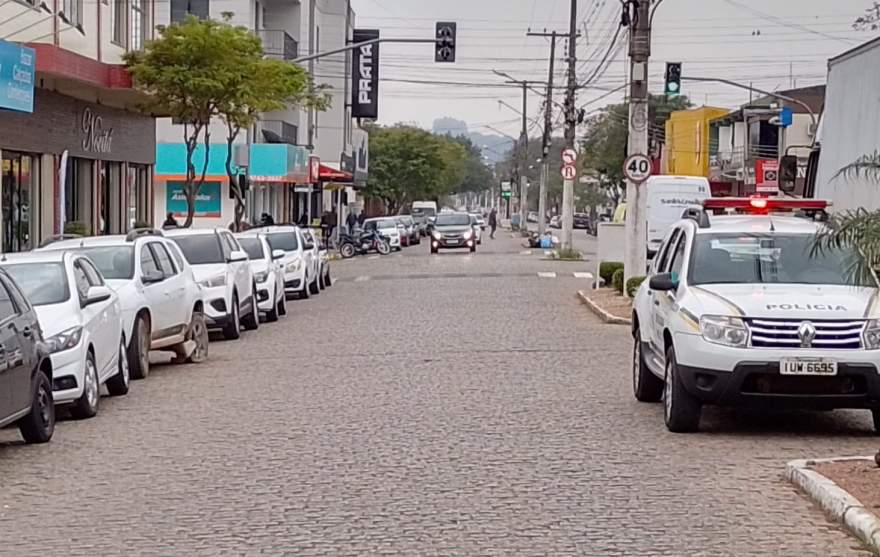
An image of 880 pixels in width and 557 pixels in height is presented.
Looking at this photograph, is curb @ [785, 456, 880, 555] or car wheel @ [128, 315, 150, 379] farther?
car wheel @ [128, 315, 150, 379]

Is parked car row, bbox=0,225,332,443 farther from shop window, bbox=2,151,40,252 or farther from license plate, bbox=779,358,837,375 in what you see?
license plate, bbox=779,358,837,375

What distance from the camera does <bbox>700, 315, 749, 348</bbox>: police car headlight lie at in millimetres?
11180

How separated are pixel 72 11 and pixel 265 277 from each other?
31.2 feet

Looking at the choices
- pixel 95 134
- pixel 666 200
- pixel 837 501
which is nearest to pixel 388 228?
pixel 95 134

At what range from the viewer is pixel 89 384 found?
1334 cm

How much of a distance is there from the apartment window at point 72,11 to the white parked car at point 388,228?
27.6 m

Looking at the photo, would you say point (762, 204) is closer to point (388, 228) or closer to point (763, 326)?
point (763, 326)

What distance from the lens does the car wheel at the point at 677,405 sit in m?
11.6

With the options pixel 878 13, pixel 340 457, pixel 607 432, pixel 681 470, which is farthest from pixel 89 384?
pixel 878 13

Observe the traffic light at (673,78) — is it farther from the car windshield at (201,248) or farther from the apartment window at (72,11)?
the car windshield at (201,248)

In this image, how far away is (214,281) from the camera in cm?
2108

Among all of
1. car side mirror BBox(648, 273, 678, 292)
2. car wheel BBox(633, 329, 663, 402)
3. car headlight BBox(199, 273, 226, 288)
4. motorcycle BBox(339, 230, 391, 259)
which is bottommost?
motorcycle BBox(339, 230, 391, 259)

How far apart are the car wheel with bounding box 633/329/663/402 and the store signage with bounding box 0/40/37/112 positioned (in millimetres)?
12552

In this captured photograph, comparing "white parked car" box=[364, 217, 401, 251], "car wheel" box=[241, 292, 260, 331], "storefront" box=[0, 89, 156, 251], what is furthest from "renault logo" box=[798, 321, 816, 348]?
"white parked car" box=[364, 217, 401, 251]
